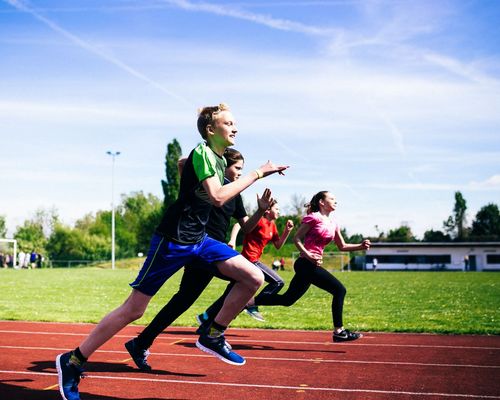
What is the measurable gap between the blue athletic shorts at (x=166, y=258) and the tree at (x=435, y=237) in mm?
105236

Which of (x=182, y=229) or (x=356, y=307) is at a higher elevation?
(x=182, y=229)

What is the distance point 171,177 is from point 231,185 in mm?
76372

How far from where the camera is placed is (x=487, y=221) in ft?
418

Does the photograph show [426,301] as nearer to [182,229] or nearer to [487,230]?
[182,229]

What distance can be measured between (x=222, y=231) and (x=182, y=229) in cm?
193

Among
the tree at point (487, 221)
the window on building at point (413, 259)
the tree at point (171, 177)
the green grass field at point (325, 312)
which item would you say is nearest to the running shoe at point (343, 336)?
the green grass field at point (325, 312)

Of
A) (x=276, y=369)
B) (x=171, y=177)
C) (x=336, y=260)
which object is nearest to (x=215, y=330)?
(x=276, y=369)

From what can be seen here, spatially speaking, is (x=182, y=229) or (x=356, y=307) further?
(x=356, y=307)

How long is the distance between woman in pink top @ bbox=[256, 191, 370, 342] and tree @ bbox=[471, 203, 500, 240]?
12411 cm

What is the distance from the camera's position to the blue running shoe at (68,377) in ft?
15.2

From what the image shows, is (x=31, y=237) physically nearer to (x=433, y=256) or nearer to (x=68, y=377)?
(x=433, y=256)

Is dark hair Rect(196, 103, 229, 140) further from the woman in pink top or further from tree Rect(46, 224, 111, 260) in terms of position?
tree Rect(46, 224, 111, 260)

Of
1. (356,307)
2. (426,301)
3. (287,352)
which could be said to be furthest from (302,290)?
(426,301)

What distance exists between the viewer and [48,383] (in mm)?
5492
